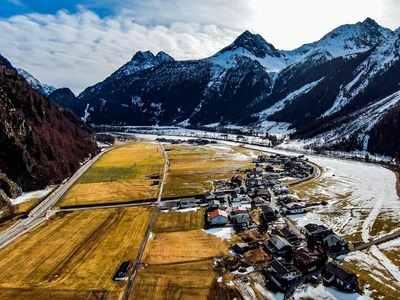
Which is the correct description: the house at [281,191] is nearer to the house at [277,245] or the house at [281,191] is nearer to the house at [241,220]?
the house at [241,220]

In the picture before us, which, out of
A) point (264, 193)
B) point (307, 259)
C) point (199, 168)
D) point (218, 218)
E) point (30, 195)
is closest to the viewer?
point (307, 259)

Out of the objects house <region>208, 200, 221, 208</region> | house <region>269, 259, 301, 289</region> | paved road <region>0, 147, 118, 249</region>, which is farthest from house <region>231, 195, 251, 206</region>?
paved road <region>0, 147, 118, 249</region>

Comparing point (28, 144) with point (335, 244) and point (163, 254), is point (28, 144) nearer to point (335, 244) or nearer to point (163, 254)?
point (163, 254)

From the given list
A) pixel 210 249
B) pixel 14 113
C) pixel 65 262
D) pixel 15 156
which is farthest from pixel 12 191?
pixel 210 249

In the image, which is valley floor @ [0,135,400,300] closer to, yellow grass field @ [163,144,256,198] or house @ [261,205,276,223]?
house @ [261,205,276,223]

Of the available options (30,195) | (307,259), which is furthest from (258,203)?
(30,195)

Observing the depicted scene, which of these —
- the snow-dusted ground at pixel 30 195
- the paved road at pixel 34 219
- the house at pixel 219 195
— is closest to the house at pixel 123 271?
the paved road at pixel 34 219
